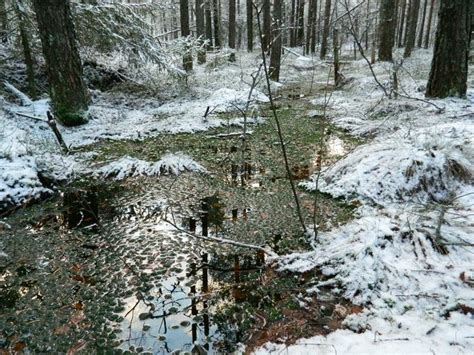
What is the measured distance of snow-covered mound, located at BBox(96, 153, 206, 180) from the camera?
4863 mm

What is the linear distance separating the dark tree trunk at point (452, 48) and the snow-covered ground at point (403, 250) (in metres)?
2.34

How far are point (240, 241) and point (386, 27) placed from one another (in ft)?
38.1

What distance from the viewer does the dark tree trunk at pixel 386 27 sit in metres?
11.7

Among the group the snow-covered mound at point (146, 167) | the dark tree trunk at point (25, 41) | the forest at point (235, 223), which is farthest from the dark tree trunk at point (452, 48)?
the dark tree trunk at point (25, 41)

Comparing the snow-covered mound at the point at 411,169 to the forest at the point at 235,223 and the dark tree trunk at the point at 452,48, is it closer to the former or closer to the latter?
the forest at the point at 235,223

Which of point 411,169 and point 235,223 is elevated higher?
point 411,169

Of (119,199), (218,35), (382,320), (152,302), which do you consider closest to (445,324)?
(382,320)

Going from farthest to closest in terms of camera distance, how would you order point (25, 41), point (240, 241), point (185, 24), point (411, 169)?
1. point (185, 24)
2. point (25, 41)
3. point (411, 169)
4. point (240, 241)

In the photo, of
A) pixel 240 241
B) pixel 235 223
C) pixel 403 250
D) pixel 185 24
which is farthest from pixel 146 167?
pixel 185 24

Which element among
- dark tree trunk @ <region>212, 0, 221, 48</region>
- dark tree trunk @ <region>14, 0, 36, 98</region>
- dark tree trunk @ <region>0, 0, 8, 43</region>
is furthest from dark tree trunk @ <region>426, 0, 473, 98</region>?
dark tree trunk @ <region>212, 0, 221, 48</region>

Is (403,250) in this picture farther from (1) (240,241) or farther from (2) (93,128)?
(2) (93,128)

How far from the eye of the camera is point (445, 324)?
2143mm

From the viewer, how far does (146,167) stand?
16.3ft

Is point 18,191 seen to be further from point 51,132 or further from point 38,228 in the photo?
point 51,132
